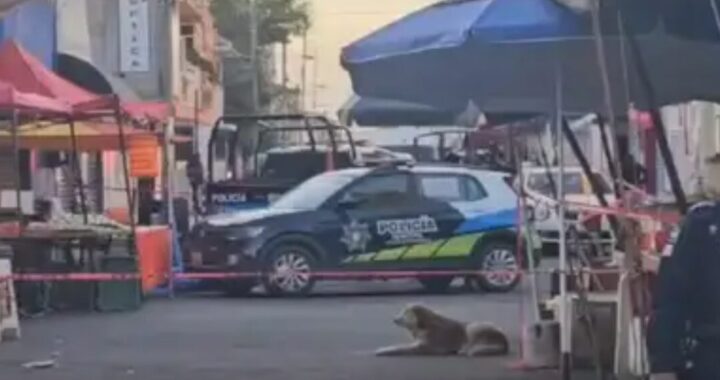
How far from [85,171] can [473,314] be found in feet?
58.7

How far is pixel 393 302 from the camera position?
71.7ft

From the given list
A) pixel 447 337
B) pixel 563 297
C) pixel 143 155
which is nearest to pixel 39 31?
pixel 143 155

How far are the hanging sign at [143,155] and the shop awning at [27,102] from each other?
166 inches

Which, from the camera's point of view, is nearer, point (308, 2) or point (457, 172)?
point (457, 172)

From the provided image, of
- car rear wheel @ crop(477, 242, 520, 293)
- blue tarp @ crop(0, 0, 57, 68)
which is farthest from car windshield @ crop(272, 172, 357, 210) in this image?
blue tarp @ crop(0, 0, 57, 68)

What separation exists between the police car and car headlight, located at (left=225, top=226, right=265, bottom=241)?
12 millimetres

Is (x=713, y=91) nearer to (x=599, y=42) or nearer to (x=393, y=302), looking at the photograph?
(x=599, y=42)

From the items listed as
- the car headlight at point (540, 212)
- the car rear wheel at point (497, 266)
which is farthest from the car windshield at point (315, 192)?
the car headlight at point (540, 212)

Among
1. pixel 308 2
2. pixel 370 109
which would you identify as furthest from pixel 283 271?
pixel 308 2

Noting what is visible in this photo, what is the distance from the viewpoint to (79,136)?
2491 cm

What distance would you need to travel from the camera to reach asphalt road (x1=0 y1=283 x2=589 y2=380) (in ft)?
46.5

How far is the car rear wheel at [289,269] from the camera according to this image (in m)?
22.5

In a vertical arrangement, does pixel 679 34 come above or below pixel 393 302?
above

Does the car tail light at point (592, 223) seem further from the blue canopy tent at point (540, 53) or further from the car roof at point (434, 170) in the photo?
the car roof at point (434, 170)
